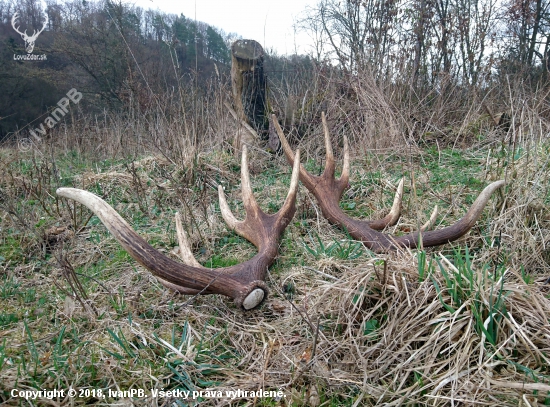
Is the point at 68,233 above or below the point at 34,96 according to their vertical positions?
below

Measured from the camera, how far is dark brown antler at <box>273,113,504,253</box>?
1937 mm

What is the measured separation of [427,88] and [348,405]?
5.13 m

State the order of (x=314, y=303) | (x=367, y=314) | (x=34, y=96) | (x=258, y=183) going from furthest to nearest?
(x=34, y=96) → (x=258, y=183) → (x=314, y=303) → (x=367, y=314)

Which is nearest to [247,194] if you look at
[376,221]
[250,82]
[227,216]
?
[227,216]

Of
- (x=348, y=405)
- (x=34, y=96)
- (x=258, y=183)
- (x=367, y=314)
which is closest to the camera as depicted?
(x=348, y=405)

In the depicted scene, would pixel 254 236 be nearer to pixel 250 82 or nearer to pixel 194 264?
pixel 194 264

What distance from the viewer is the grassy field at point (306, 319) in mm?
1223

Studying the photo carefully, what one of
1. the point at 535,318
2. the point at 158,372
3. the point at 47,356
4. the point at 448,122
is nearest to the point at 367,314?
the point at 535,318

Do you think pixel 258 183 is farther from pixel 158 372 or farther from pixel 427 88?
pixel 427 88

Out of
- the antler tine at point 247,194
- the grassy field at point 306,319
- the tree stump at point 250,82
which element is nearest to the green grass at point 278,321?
the grassy field at point 306,319

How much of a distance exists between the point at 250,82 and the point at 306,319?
3798 mm

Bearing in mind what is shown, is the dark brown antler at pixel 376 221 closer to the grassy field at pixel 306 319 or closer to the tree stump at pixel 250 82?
the grassy field at pixel 306 319

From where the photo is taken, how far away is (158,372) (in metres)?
1.37

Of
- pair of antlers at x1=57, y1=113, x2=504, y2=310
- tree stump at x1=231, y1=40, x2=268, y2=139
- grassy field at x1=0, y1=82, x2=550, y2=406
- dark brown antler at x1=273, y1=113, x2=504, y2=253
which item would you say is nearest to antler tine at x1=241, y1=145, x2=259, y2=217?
pair of antlers at x1=57, y1=113, x2=504, y2=310
